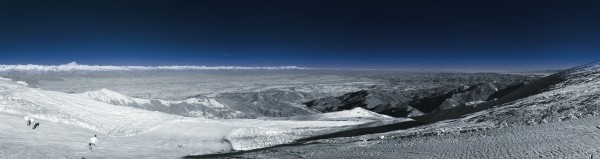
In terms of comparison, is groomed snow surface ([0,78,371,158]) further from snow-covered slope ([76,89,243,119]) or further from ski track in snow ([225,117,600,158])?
snow-covered slope ([76,89,243,119])

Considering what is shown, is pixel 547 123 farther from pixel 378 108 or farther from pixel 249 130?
pixel 378 108

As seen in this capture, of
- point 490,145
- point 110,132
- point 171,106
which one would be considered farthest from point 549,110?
point 171,106

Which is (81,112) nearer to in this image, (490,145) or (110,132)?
(110,132)

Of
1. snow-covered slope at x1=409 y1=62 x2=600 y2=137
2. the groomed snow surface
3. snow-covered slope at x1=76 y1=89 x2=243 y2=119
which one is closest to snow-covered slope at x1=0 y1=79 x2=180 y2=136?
the groomed snow surface

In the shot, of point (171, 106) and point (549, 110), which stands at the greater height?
point (549, 110)

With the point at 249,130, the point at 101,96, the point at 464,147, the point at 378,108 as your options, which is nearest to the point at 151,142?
the point at 249,130

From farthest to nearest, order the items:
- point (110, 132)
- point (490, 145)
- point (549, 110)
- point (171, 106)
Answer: point (171, 106) → point (110, 132) → point (549, 110) → point (490, 145)

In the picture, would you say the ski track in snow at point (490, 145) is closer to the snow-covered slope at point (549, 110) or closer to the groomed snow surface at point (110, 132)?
the snow-covered slope at point (549, 110)

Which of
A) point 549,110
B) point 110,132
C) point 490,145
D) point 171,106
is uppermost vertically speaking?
point 549,110
